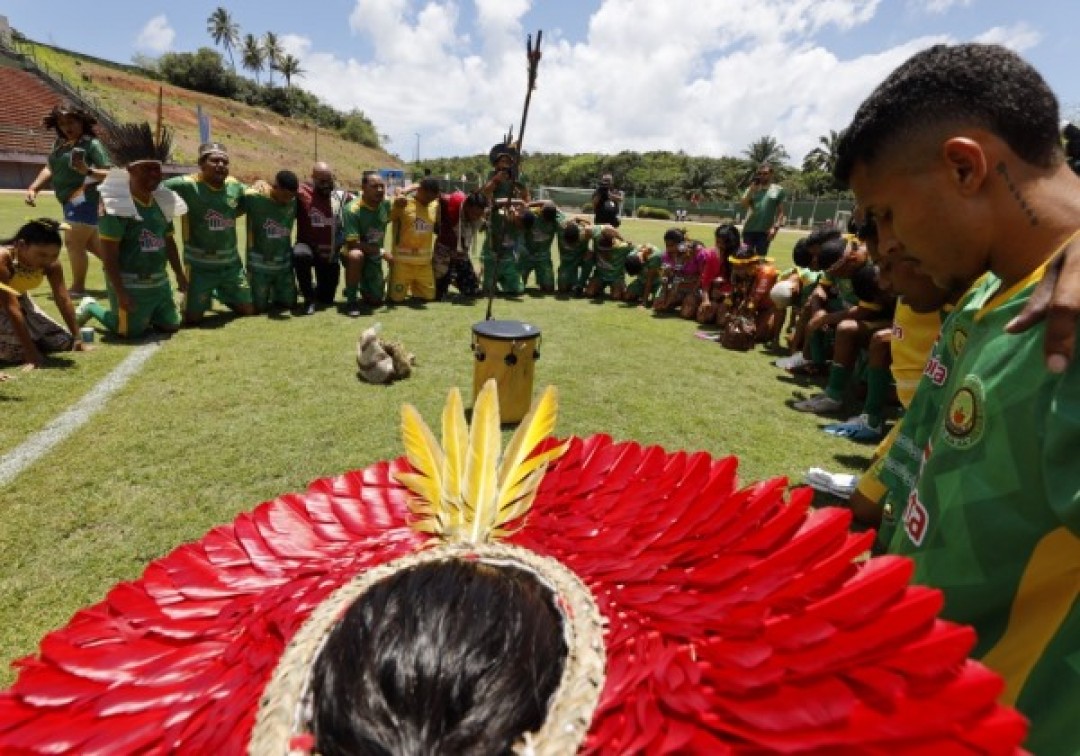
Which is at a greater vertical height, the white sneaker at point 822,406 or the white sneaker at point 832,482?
the white sneaker at point 822,406

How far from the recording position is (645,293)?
968 centimetres

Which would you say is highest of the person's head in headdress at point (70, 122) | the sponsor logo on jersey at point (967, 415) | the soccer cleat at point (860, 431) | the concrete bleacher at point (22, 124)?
the concrete bleacher at point (22, 124)

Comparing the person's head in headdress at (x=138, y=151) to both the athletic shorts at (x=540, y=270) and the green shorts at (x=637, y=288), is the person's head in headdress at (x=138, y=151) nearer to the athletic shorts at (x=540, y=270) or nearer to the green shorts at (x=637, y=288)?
the athletic shorts at (x=540, y=270)

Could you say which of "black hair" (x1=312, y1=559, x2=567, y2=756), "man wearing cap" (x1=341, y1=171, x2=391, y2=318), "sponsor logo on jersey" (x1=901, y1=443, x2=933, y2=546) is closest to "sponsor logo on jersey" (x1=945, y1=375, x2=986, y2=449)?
"sponsor logo on jersey" (x1=901, y1=443, x2=933, y2=546)

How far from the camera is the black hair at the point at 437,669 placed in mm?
521

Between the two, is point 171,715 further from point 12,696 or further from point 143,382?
point 143,382

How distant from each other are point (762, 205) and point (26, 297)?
29.6 ft

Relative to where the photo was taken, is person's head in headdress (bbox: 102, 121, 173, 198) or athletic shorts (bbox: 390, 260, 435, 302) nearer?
person's head in headdress (bbox: 102, 121, 173, 198)

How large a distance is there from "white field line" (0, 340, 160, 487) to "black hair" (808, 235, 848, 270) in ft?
20.5

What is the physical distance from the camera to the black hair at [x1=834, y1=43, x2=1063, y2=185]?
96cm

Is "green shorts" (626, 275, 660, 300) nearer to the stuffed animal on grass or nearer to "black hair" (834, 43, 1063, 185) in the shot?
the stuffed animal on grass

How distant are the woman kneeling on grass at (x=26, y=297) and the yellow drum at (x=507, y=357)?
3.67 metres

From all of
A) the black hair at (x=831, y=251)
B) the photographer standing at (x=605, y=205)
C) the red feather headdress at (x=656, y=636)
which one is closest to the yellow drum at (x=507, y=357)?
the red feather headdress at (x=656, y=636)

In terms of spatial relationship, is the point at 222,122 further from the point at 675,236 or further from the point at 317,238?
the point at 675,236
